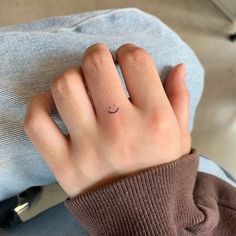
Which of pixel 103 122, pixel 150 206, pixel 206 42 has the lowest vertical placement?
pixel 206 42

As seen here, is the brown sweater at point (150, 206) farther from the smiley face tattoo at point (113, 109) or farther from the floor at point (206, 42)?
the floor at point (206, 42)

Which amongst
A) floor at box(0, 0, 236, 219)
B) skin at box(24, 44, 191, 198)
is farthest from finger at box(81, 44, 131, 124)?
floor at box(0, 0, 236, 219)

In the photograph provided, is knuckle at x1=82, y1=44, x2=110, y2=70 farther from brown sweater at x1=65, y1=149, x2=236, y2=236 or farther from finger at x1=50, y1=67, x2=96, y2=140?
brown sweater at x1=65, y1=149, x2=236, y2=236

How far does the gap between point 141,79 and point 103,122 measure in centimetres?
6

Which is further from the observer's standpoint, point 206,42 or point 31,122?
point 206,42

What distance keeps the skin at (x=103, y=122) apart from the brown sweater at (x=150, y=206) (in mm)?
14

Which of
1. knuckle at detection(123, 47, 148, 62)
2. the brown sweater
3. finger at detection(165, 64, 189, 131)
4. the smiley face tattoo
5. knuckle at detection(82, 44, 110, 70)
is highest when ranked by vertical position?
knuckle at detection(82, 44, 110, 70)

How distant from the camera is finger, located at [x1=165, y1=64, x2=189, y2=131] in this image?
0.49 metres

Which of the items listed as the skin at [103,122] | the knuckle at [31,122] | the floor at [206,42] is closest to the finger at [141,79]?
the skin at [103,122]

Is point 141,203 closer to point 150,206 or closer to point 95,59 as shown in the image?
point 150,206

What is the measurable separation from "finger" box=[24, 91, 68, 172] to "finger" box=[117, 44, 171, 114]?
0.10 m

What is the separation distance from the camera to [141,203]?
0.46 meters

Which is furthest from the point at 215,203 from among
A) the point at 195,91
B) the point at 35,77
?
the point at 35,77

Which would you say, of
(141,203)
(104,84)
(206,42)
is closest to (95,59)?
(104,84)
